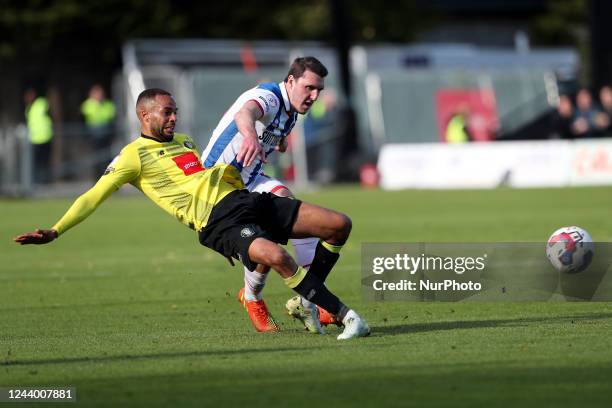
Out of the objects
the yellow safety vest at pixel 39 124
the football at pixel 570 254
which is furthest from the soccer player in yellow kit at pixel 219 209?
the yellow safety vest at pixel 39 124

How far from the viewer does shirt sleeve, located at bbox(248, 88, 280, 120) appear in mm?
9633

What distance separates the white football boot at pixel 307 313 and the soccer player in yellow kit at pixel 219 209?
233 millimetres

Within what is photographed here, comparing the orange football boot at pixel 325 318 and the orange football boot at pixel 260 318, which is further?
the orange football boot at pixel 325 318

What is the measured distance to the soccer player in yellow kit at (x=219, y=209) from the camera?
29.0 ft

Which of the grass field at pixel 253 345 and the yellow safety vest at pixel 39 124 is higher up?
the yellow safety vest at pixel 39 124

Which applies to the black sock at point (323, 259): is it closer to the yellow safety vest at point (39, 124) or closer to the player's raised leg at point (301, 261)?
the player's raised leg at point (301, 261)

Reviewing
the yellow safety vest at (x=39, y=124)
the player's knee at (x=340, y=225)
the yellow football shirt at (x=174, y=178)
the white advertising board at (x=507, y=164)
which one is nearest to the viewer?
the player's knee at (x=340, y=225)

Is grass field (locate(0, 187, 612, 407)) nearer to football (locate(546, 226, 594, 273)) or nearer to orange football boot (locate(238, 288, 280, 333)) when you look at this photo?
orange football boot (locate(238, 288, 280, 333))

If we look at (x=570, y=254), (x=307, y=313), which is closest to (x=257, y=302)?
(x=307, y=313)

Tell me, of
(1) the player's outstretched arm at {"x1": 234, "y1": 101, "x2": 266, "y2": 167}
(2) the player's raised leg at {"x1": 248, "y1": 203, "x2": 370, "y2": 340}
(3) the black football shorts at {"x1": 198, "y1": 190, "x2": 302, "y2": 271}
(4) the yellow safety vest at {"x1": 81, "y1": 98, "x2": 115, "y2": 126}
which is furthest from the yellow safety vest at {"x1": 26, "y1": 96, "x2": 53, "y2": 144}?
(2) the player's raised leg at {"x1": 248, "y1": 203, "x2": 370, "y2": 340}

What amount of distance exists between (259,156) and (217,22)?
118 ft

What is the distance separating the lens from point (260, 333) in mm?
9453

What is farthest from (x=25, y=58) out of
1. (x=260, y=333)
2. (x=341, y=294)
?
(x=260, y=333)

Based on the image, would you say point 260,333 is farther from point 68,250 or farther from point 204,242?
point 68,250
